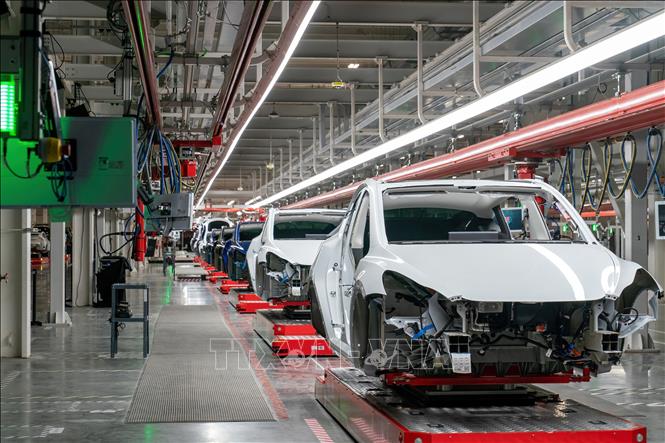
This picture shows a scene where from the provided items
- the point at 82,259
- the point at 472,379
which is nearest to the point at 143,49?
the point at 472,379

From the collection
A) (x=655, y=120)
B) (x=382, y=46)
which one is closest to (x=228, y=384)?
(x=655, y=120)

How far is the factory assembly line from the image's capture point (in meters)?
4.95

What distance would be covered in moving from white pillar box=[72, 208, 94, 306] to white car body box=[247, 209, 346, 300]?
4506 mm

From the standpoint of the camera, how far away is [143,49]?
697 centimetres

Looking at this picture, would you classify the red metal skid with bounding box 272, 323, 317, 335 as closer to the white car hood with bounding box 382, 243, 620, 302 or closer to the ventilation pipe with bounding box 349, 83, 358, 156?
the white car hood with bounding box 382, 243, 620, 302

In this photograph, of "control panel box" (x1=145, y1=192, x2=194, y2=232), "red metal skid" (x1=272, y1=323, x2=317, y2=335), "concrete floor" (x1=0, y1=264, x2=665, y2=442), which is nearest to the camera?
"concrete floor" (x1=0, y1=264, x2=665, y2=442)

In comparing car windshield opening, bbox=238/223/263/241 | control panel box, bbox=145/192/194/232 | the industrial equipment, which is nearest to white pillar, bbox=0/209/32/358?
control panel box, bbox=145/192/194/232

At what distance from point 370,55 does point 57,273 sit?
572cm

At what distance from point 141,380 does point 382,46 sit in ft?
21.1

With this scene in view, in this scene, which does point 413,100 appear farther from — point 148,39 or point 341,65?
point 148,39

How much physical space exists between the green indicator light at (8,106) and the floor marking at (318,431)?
2.97 m

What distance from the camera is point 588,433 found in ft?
15.8

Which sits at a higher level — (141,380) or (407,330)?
(407,330)

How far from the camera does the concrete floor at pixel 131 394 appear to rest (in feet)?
19.8
